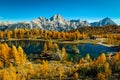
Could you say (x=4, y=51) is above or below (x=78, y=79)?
above

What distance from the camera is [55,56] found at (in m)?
145

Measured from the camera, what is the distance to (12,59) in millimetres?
135125

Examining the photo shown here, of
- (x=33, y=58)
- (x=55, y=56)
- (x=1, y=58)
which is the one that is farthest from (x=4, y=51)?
(x=55, y=56)

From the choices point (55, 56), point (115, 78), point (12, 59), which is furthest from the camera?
point (55, 56)

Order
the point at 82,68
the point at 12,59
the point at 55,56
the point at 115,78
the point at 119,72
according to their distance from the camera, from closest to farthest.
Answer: the point at 115,78 → the point at 119,72 → the point at 82,68 → the point at 12,59 → the point at 55,56

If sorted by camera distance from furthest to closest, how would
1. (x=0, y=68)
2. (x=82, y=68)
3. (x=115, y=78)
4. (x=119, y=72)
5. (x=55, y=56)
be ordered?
(x=55, y=56) < (x=0, y=68) < (x=82, y=68) < (x=119, y=72) < (x=115, y=78)

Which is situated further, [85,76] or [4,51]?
[4,51]

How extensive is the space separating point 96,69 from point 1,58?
58156mm

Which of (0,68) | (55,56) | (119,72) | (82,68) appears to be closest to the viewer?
(119,72)

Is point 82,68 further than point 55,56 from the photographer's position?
No

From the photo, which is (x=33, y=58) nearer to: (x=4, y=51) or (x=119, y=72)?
(x=4, y=51)

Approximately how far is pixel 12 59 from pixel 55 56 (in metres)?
25.6

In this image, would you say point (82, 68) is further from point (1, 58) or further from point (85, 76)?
point (1, 58)

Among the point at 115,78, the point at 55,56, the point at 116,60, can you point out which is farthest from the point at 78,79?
the point at 55,56
